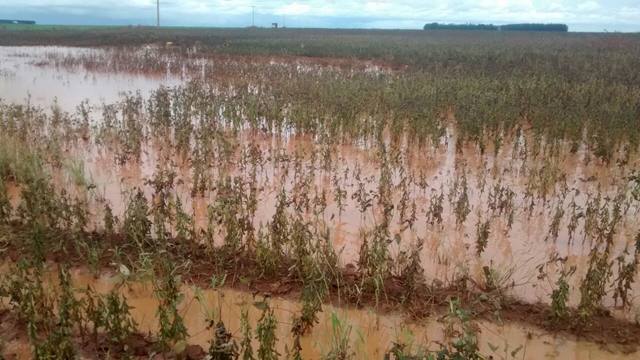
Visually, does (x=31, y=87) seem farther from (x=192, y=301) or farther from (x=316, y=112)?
(x=192, y=301)

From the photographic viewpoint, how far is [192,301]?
451cm

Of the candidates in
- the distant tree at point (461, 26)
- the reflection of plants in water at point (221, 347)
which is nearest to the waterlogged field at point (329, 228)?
the reflection of plants in water at point (221, 347)

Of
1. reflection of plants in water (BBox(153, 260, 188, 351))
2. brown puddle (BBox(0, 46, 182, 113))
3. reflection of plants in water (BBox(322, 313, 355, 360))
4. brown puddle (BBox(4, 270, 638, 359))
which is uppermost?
A: brown puddle (BBox(0, 46, 182, 113))

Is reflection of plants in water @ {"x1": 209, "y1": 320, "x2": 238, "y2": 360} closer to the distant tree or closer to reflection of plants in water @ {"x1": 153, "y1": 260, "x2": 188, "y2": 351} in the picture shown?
reflection of plants in water @ {"x1": 153, "y1": 260, "x2": 188, "y2": 351}

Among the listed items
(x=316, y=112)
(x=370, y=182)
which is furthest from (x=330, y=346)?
(x=316, y=112)

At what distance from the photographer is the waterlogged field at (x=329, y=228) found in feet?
13.1

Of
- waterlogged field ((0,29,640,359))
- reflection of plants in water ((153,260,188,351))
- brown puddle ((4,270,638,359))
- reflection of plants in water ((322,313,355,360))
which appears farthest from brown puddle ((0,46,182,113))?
reflection of plants in water ((322,313,355,360))

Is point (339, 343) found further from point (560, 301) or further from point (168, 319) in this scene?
point (560, 301)

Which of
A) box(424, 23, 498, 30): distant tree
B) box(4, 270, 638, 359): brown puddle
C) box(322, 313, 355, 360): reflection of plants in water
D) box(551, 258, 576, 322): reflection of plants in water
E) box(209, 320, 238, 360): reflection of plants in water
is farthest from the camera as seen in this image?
box(424, 23, 498, 30): distant tree

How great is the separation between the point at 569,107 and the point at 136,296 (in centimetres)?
1075

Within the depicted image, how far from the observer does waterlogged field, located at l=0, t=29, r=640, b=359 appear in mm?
4000

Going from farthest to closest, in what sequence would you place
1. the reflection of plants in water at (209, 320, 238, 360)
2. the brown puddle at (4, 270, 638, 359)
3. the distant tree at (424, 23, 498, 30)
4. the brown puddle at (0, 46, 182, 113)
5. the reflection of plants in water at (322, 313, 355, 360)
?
1. the distant tree at (424, 23, 498, 30)
2. the brown puddle at (0, 46, 182, 113)
3. the brown puddle at (4, 270, 638, 359)
4. the reflection of plants in water at (322, 313, 355, 360)
5. the reflection of plants in water at (209, 320, 238, 360)

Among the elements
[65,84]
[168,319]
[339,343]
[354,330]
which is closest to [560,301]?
[354,330]

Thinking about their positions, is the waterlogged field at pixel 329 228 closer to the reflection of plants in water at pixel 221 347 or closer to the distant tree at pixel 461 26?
the reflection of plants in water at pixel 221 347
